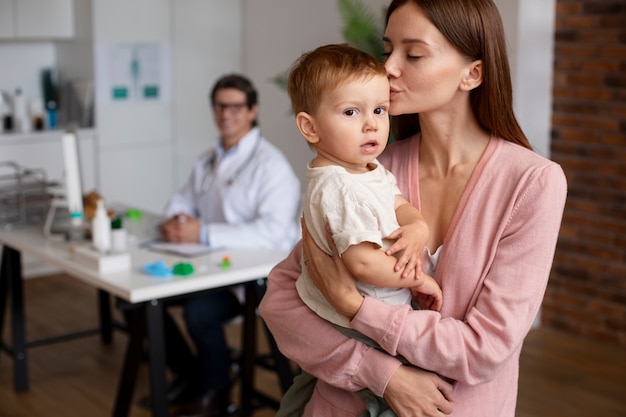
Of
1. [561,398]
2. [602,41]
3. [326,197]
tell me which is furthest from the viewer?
[602,41]

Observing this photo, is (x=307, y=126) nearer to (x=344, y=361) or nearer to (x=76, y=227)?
(x=344, y=361)

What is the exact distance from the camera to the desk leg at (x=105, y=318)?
4469 millimetres

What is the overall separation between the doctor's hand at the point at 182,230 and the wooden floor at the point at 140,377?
Answer: 758 millimetres

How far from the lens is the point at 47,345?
4637 millimetres

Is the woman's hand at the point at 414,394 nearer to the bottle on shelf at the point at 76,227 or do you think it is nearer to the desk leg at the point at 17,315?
the bottle on shelf at the point at 76,227

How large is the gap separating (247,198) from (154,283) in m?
0.87

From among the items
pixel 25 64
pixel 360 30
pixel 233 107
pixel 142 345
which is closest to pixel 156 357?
pixel 142 345

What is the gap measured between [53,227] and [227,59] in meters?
3.05

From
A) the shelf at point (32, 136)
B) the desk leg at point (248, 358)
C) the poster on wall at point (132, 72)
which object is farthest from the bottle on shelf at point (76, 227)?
the poster on wall at point (132, 72)

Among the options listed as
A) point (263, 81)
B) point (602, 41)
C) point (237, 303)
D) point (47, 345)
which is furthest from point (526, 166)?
point (263, 81)

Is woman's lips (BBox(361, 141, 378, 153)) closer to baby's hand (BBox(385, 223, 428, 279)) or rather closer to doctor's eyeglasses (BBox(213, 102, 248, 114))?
baby's hand (BBox(385, 223, 428, 279))

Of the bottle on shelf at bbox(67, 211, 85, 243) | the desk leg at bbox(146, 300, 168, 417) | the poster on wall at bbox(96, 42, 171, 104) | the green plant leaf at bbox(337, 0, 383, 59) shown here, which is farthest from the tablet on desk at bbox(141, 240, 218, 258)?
the poster on wall at bbox(96, 42, 171, 104)

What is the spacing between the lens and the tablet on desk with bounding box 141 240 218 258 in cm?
338

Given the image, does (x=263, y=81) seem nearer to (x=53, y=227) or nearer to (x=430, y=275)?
(x=53, y=227)
